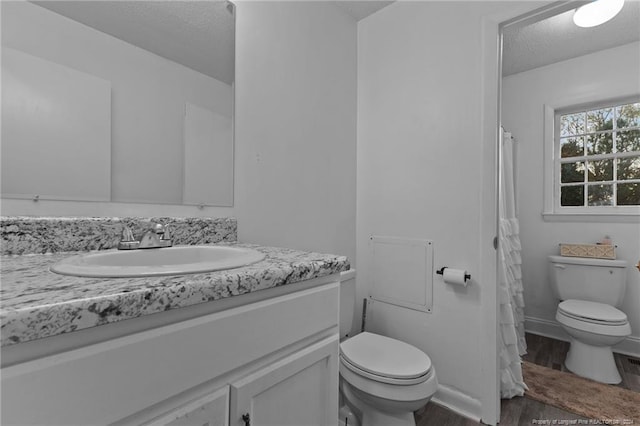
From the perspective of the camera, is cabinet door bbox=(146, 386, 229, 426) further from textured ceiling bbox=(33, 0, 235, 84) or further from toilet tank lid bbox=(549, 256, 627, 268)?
toilet tank lid bbox=(549, 256, 627, 268)

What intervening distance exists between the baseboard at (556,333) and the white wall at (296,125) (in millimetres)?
1991

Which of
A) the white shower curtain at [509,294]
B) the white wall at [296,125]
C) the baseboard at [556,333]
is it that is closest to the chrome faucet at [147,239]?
the white wall at [296,125]

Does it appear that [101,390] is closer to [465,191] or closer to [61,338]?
[61,338]

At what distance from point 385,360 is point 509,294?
1.13m

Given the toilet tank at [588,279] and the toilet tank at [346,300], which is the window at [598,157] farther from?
the toilet tank at [346,300]

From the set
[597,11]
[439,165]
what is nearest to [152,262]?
[439,165]

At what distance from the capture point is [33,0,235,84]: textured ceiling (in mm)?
906

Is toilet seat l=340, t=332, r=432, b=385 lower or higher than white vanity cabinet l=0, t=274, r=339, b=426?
lower

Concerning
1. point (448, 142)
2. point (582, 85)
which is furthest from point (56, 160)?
point (582, 85)

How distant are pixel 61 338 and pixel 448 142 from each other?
165 centimetres

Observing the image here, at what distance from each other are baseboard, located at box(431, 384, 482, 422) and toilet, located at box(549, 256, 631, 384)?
104cm

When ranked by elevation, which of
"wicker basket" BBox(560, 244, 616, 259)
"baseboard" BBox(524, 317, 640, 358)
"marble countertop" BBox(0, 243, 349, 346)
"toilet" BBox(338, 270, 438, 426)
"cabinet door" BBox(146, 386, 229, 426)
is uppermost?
"marble countertop" BBox(0, 243, 349, 346)

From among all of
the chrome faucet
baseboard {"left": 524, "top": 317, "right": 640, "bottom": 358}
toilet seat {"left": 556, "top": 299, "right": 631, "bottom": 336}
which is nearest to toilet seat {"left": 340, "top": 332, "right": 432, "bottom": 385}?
the chrome faucet

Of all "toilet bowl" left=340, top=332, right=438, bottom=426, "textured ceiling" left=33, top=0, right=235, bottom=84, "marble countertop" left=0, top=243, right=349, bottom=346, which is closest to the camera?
"marble countertop" left=0, top=243, right=349, bottom=346
